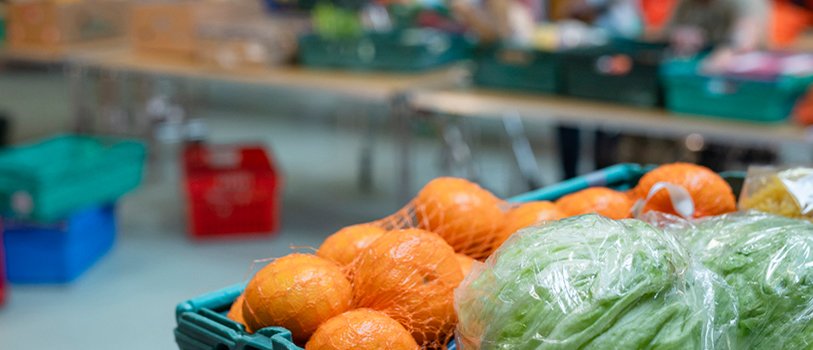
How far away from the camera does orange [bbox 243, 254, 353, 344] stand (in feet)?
4.40

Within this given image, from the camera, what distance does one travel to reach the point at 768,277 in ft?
4.22

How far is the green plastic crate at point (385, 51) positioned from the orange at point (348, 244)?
11.1 feet

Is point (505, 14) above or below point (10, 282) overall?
above

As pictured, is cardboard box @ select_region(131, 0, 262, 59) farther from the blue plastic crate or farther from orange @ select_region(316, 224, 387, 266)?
orange @ select_region(316, 224, 387, 266)

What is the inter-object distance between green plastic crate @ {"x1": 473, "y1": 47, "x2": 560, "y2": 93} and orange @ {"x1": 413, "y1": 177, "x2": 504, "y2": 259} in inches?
115

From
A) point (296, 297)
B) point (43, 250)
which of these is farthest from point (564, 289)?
point (43, 250)

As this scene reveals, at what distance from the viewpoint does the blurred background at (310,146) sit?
401cm

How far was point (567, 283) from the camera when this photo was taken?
1.18 meters

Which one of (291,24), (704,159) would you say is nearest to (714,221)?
(704,159)

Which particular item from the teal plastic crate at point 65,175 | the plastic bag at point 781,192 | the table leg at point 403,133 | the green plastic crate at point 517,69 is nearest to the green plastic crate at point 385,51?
the green plastic crate at point 517,69

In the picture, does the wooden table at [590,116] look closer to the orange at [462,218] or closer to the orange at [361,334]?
the orange at [462,218]

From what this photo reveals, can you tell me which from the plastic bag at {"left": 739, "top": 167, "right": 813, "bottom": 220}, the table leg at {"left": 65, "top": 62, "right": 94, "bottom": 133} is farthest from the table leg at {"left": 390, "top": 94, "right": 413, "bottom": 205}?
the plastic bag at {"left": 739, "top": 167, "right": 813, "bottom": 220}

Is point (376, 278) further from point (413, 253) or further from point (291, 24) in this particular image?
point (291, 24)

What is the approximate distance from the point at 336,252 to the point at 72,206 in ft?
9.77
